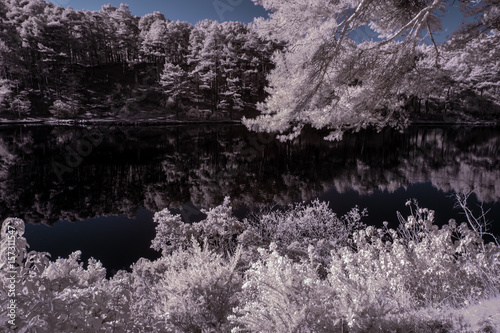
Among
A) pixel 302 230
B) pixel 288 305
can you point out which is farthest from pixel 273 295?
pixel 302 230

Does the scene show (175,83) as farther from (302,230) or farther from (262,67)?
(302,230)

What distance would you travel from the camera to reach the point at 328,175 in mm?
17734

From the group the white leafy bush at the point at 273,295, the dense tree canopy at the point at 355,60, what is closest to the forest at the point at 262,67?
the dense tree canopy at the point at 355,60

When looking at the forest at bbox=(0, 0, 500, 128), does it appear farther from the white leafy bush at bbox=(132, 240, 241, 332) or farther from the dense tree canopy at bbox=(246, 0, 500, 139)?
the white leafy bush at bbox=(132, 240, 241, 332)

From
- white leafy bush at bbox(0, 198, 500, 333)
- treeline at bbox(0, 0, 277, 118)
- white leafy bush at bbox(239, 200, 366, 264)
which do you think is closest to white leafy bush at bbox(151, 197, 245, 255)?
white leafy bush at bbox(239, 200, 366, 264)

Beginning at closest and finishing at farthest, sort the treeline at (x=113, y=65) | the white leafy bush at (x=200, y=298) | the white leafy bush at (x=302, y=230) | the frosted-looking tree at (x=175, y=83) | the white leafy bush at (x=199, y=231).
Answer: the white leafy bush at (x=200, y=298)
the white leafy bush at (x=199, y=231)
the white leafy bush at (x=302, y=230)
the treeline at (x=113, y=65)
the frosted-looking tree at (x=175, y=83)

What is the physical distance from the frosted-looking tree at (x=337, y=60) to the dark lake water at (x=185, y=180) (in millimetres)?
6689

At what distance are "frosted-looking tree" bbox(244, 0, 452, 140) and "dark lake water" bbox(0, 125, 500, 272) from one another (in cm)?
669

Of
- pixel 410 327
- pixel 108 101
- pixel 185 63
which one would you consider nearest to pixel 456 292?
pixel 410 327

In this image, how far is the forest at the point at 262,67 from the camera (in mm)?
5473

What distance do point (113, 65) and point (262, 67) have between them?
26433 millimetres

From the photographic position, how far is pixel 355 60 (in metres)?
5.76

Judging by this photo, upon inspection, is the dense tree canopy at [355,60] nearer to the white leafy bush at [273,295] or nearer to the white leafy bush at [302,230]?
the white leafy bush at [273,295]

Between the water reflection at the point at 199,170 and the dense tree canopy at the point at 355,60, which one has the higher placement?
the dense tree canopy at the point at 355,60
